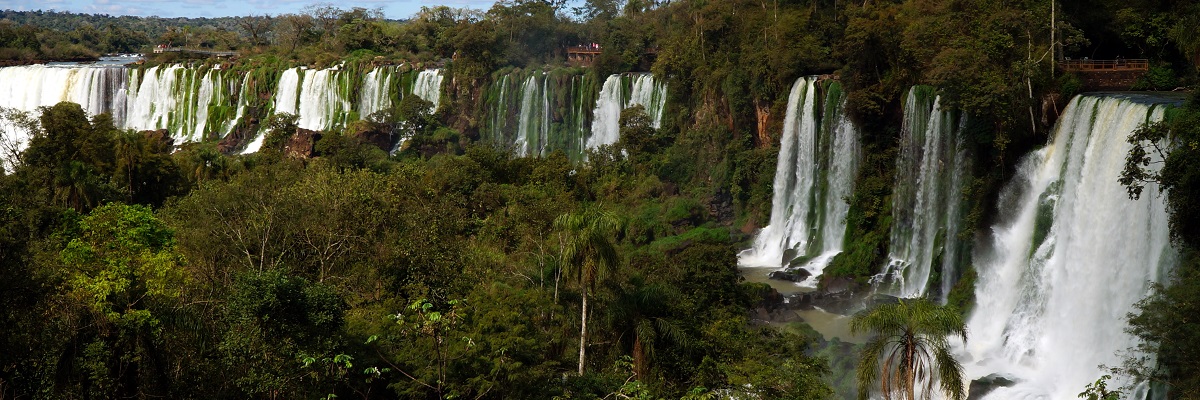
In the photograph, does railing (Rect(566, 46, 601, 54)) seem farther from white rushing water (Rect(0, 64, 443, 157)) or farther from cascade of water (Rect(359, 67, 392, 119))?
cascade of water (Rect(359, 67, 392, 119))

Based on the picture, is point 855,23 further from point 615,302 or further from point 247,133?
point 247,133

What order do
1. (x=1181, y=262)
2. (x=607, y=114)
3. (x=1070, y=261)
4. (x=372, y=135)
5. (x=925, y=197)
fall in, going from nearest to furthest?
(x=1181, y=262), (x=1070, y=261), (x=925, y=197), (x=607, y=114), (x=372, y=135)

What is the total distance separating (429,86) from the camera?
57375 millimetres

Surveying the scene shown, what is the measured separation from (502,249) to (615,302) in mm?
9193

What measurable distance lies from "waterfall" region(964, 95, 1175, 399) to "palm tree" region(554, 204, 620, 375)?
334 inches

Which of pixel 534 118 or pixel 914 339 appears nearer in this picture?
pixel 914 339

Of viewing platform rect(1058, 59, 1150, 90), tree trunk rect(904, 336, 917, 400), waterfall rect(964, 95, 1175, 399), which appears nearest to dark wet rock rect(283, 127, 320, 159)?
waterfall rect(964, 95, 1175, 399)

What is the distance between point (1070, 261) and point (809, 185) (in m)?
12.9

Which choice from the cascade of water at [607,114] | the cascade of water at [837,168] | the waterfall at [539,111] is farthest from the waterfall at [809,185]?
the waterfall at [539,111]

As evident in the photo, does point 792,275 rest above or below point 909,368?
below

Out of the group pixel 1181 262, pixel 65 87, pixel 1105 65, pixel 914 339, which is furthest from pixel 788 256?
pixel 65 87

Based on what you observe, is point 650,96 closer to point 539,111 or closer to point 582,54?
point 539,111

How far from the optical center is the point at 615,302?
18391mm

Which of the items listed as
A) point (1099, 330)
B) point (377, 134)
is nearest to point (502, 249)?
point (1099, 330)
